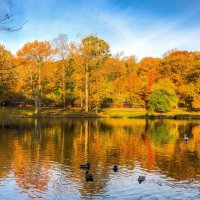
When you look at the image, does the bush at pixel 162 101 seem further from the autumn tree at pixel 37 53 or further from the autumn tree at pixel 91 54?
the autumn tree at pixel 37 53

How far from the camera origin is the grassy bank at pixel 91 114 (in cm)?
7406

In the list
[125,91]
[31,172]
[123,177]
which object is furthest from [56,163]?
[125,91]

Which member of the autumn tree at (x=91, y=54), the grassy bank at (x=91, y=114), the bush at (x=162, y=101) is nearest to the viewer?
the grassy bank at (x=91, y=114)

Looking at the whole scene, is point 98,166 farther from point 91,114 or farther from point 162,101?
point 162,101

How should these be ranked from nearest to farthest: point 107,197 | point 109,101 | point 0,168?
point 107,197 < point 0,168 < point 109,101

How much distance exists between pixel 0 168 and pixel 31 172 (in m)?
2.43

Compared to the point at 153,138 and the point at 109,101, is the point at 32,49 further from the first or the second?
the point at 153,138

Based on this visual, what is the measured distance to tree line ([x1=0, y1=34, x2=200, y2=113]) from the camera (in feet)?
250

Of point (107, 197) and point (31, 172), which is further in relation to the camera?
point (31, 172)

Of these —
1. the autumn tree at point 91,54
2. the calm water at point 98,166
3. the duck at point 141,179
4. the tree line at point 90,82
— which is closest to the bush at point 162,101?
the tree line at point 90,82

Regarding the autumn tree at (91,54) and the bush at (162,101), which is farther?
the bush at (162,101)

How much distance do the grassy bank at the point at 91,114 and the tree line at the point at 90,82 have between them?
2.02 meters

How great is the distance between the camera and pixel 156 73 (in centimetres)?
10012

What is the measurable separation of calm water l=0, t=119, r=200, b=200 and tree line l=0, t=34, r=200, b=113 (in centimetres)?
3330
